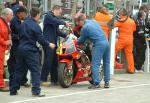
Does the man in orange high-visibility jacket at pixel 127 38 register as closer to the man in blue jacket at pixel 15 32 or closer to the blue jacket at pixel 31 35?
the man in blue jacket at pixel 15 32

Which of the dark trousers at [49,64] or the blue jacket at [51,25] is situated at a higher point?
the blue jacket at [51,25]

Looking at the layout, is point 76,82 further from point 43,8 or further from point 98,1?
point 98,1

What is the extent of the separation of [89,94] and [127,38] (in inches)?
201

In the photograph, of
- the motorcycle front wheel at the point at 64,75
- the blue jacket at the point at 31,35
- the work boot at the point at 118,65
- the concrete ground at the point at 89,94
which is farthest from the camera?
the work boot at the point at 118,65

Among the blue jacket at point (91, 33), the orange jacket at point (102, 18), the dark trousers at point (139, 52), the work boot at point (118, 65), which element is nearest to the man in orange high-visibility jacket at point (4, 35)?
the blue jacket at point (91, 33)

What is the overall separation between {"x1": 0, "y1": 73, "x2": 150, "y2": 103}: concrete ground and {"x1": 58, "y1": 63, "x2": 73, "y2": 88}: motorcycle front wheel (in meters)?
0.14

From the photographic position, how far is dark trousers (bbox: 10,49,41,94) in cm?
1174

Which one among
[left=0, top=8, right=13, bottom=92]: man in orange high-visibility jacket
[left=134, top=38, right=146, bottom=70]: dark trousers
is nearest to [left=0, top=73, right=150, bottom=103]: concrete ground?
[left=0, top=8, right=13, bottom=92]: man in orange high-visibility jacket

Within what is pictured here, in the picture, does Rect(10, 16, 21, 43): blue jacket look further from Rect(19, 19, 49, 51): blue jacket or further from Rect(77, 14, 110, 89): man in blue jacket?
Rect(77, 14, 110, 89): man in blue jacket

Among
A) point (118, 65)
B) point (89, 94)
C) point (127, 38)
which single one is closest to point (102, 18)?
point (127, 38)

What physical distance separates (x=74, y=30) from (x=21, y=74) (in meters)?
2.81

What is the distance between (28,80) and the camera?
44.0 ft

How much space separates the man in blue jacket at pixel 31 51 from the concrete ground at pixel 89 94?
11.3 inches

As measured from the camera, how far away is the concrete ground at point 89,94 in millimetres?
11469
